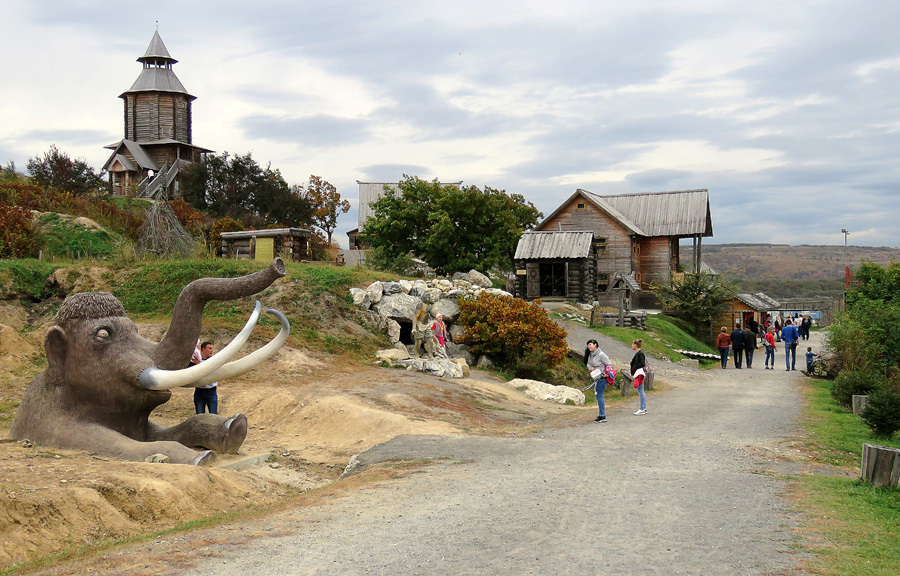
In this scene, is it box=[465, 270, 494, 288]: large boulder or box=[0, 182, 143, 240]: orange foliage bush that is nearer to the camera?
box=[0, 182, 143, 240]: orange foliage bush

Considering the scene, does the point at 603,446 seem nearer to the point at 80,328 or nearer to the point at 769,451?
the point at 769,451

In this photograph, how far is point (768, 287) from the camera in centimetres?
10231

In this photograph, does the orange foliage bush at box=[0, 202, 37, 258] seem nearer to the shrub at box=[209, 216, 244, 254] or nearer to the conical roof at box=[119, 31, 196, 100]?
the shrub at box=[209, 216, 244, 254]

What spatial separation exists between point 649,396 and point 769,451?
8356 mm

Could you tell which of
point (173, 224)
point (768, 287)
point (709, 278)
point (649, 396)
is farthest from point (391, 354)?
point (768, 287)

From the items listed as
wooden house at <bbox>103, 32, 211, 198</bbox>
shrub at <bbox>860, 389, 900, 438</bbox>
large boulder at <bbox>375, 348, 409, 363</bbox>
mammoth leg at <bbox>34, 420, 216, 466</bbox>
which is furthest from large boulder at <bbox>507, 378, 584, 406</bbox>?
wooden house at <bbox>103, 32, 211, 198</bbox>

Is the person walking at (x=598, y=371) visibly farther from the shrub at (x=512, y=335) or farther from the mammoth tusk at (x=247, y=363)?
the mammoth tusk at (x=247, y=363)

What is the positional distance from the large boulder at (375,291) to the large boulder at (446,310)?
5.19 ft

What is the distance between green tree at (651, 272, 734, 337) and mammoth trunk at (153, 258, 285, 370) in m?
33.3

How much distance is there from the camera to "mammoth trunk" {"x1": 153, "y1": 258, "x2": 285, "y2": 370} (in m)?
8.88

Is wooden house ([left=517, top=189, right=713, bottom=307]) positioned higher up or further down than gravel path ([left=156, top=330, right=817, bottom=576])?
higher up

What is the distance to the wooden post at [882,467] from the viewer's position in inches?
334

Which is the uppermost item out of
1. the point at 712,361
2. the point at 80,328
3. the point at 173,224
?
the point at 173,224

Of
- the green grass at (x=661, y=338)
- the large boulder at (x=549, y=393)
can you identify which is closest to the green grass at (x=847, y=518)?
the large boulder at (x=549, y=393)
